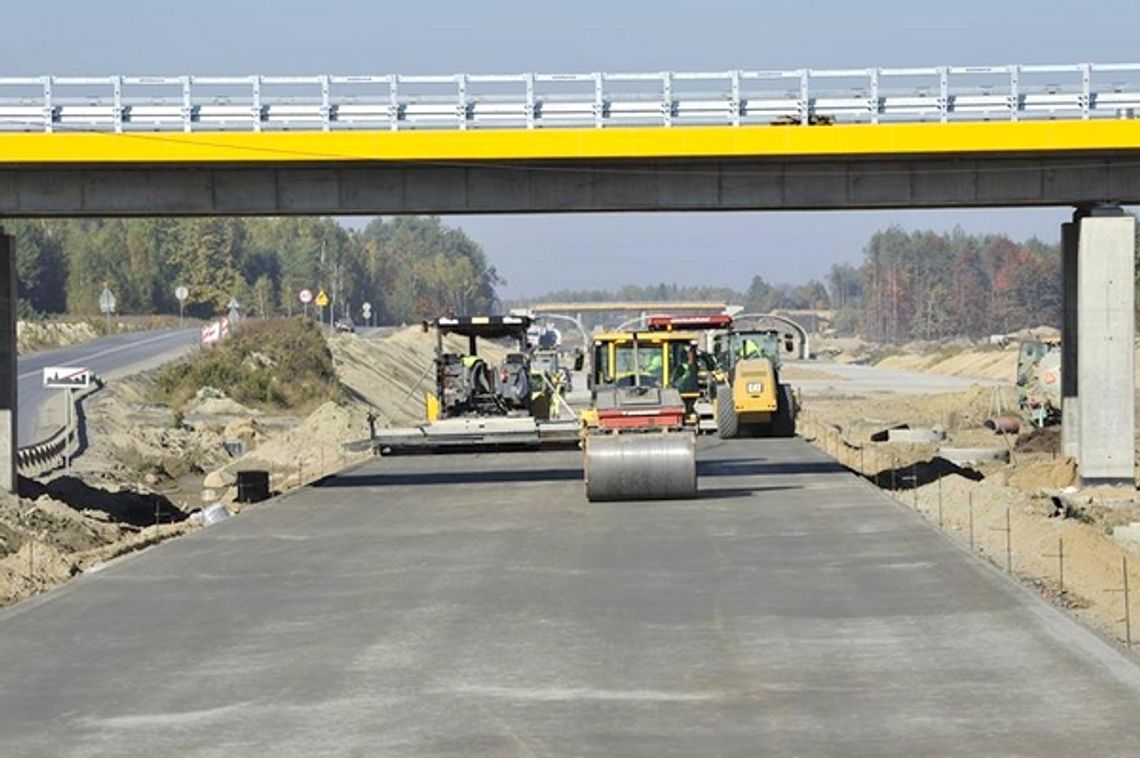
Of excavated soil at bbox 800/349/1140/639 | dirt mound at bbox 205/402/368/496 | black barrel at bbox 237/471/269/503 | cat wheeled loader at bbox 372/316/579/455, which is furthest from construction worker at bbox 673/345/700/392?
black barrel at bbox 237/471/269/503

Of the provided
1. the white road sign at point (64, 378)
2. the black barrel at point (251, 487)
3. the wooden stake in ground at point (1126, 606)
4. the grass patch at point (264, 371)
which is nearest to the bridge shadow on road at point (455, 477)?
the black barrel at point (251, 487)

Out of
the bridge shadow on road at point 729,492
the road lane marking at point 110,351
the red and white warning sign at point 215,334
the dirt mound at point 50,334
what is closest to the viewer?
the bridge shadow on road at point 729,492

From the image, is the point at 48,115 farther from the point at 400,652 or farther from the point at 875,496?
the point at 400,652

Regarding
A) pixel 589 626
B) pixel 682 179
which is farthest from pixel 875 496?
pixel 589 626

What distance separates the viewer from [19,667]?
54.8ft

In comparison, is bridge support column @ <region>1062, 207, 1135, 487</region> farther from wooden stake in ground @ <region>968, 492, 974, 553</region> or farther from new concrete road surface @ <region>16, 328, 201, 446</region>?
new concrete road surface @ <region>16, 328, 201, 446</region>

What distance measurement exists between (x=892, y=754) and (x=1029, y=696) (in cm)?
215

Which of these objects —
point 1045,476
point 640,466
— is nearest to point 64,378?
point 640,466

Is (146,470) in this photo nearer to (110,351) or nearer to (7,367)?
(7,367)

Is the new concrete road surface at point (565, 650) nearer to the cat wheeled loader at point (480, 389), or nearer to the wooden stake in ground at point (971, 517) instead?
the wooden stake in ground at point (971, 517)

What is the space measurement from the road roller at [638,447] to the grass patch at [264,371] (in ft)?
130

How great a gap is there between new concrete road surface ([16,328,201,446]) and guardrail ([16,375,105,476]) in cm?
76

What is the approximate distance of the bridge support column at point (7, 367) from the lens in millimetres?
37781

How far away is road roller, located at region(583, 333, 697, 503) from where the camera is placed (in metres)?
31.2
